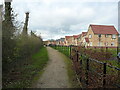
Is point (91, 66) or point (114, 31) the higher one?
point (114, 31)

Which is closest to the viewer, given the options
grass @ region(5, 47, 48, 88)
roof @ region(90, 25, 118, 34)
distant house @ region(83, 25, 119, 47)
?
grass @ region(5, 47, 48, 88)

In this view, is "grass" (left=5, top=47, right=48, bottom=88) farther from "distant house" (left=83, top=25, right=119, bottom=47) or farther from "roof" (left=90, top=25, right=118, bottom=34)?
"roof" (left=90, top=25, right=118, bottom=34)

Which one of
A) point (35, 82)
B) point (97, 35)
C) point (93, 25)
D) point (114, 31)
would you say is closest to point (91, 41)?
point (97, 35)

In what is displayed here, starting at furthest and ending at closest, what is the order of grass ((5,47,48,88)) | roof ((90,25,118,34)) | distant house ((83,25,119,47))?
roof ((90,25,118,34)) < distant house ((83,25,119,47)) < grass ((5,47,48,88))

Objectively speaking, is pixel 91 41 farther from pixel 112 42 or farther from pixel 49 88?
pixel 49 88

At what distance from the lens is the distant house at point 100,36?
41625 millimetres

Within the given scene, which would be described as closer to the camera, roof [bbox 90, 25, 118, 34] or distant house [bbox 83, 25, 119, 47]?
distant house [bbox 83, 25, 119, 47]

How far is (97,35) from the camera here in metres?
41.7

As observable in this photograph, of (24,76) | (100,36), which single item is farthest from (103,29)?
(24,76)

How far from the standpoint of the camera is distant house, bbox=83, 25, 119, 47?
137ft

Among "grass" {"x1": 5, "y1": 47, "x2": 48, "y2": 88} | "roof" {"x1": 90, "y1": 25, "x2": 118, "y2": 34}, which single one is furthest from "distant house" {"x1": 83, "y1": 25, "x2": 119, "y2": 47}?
"grass" {"x1": 5, "y1": 47, "x2": 48, "y2": 88}

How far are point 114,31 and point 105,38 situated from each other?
4.73 meters

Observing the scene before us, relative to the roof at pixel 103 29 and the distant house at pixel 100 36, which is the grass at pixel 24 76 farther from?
the roof at pixel 103 29

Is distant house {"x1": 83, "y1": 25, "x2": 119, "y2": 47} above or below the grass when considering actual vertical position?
above
